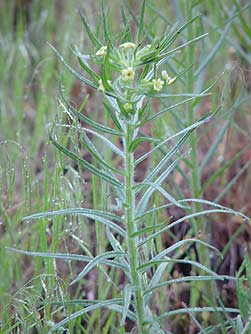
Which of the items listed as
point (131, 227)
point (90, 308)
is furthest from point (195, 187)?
point (90, 308)

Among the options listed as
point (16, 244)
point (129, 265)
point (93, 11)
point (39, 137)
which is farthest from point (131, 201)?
point (93, 11)

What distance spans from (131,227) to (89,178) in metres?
1.13

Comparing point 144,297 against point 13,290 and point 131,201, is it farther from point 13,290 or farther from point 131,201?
point 13,290

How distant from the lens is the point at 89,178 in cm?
238

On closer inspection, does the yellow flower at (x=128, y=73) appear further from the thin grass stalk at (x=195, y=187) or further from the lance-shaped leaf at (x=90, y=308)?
the thin grass stalk at (x=195, y=187)

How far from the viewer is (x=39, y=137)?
91.4 inches

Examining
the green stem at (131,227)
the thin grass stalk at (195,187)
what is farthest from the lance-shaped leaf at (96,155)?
the thin grass stalk at (195,187)

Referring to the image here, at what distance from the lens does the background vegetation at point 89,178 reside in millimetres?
1486

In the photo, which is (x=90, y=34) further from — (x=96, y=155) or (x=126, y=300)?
(x=126, y=300)

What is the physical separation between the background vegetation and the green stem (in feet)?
0.46

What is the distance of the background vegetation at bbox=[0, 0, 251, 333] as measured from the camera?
149cm

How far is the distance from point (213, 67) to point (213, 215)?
76cm

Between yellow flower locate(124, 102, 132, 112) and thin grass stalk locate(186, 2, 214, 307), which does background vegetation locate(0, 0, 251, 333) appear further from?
yellow flower locate(124, 102, 132, 112)

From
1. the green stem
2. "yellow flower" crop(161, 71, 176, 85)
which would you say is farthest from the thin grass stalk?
"yellow flower" crop(161, 71, 176, 85)
